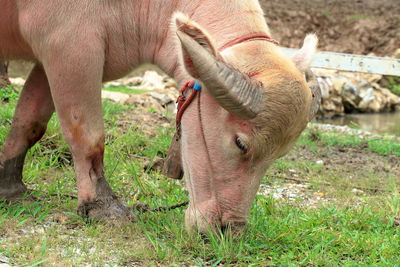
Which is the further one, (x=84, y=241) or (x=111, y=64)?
(x=111, y=64)

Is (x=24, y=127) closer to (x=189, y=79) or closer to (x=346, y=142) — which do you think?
(x=189, y=79)

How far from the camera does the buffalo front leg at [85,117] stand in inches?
149

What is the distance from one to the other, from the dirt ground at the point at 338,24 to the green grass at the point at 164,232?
11.5 metres

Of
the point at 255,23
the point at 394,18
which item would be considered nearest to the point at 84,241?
the point at 255,23

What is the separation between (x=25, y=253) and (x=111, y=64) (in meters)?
1.36

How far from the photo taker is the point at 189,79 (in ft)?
A: 12.2

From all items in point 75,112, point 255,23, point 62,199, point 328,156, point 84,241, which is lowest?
point 328,156

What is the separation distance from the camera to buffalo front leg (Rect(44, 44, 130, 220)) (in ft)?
12.4

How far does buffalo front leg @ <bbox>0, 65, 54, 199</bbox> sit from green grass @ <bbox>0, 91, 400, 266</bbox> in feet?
0.57

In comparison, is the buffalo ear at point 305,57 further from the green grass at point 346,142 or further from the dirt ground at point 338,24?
the dirt ground at point 338,24

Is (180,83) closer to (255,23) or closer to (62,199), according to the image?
(255,23)

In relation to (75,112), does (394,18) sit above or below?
below

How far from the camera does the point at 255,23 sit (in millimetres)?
3777

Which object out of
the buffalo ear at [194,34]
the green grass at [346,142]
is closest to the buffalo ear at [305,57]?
the buffalo ear at [194,34]
